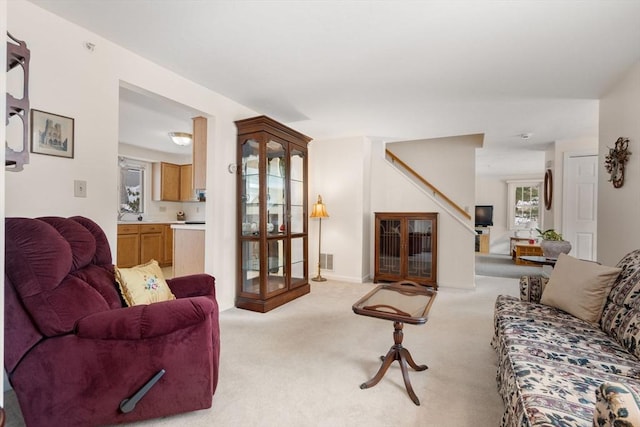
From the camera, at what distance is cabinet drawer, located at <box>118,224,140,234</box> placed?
509cm

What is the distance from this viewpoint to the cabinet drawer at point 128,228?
5.09 metres

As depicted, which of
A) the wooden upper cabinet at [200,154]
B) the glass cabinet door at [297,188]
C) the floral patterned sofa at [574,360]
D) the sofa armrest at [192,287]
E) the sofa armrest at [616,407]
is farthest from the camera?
the glass cabinet door at [297,188]

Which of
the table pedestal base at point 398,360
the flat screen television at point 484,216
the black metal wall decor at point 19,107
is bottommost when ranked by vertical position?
the table pedestal base at point 398,360

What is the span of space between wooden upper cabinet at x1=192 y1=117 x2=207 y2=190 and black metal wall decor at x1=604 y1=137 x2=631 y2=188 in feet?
13.0

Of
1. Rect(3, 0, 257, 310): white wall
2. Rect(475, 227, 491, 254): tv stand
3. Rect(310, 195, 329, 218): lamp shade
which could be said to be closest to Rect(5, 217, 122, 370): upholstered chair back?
Rect(3, 0, 257, 310): white wall

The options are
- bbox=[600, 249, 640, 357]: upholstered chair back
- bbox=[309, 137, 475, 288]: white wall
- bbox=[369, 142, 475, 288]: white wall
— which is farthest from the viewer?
bbox=[309, 137, 475, 288]: white wall

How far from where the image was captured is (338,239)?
5.01m

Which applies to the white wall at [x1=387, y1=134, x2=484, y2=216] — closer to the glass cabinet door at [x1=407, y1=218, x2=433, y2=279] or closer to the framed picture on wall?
the glass cabinet door at [x1=407, y1=218, x2=433, y2=279]

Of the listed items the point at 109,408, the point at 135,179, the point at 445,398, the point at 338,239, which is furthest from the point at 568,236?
the point at 135,179

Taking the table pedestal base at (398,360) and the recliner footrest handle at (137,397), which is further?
the table pedestal base at (398,360)

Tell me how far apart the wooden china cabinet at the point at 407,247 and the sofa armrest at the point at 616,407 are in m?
3.87

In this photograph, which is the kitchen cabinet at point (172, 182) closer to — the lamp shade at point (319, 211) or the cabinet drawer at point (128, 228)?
the cabinet drawer at point (128, 228)

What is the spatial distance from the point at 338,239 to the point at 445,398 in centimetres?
330

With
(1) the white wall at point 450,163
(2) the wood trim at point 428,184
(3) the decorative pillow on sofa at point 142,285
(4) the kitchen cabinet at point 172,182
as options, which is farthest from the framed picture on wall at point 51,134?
(1) the white wall at point 450,163
